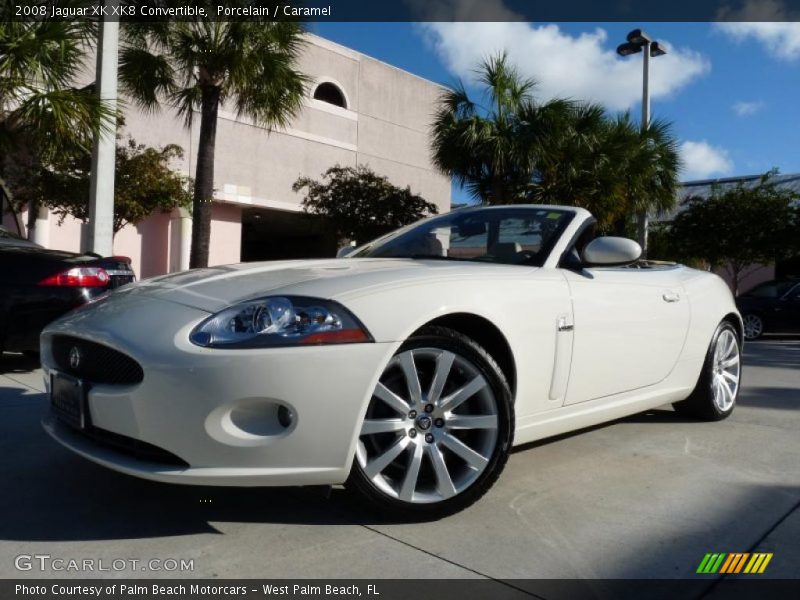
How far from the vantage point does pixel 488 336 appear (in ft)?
9.88

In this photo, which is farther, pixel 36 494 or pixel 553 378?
pixel 553 378

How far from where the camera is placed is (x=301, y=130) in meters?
23.5

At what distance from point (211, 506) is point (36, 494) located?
2.43 feet

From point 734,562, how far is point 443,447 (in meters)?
1.06

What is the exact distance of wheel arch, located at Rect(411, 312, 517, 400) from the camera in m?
2.91

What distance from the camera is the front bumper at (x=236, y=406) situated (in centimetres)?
239

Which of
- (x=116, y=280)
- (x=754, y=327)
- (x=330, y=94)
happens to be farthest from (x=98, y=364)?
(x=330, y=94)

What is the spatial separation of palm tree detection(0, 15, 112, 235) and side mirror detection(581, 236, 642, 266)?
7.54m

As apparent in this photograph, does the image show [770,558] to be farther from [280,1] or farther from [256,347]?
[280,1]

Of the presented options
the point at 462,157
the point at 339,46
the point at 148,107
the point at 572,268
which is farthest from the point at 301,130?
the point at 572,268

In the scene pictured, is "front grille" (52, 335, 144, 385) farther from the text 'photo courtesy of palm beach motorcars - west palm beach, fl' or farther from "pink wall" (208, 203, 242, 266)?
"pink wall" (208, 203, 242, 266)

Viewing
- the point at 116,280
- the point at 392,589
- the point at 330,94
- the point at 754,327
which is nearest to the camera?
the point at 392,589

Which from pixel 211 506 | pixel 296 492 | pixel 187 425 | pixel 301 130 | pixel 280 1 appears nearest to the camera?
pixel 187 425

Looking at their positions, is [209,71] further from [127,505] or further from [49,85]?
[127,505]
